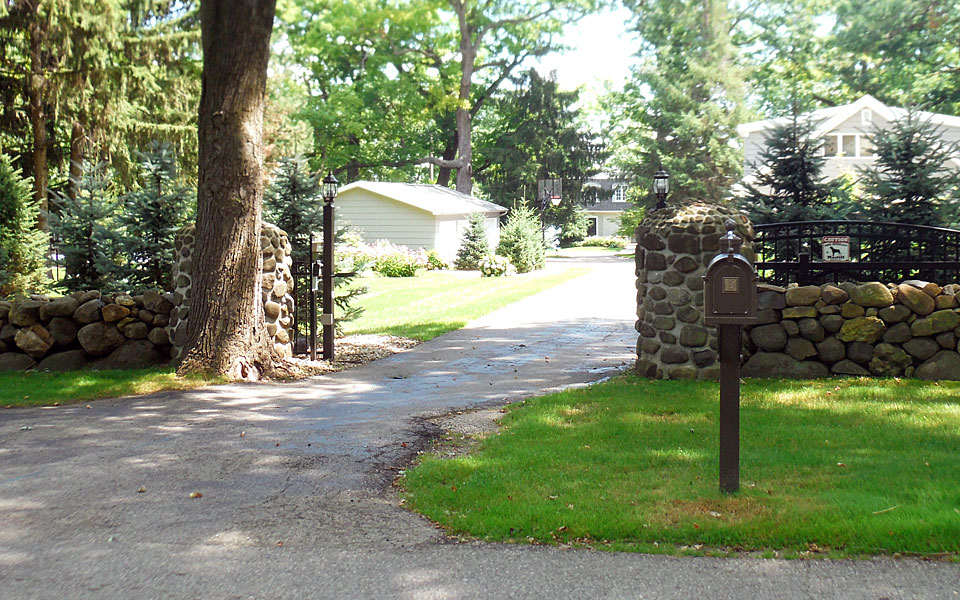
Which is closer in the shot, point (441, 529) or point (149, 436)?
point (441, 529)

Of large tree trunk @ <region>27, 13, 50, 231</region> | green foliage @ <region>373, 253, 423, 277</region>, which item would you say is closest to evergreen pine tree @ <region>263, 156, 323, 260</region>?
large tree trunk @ <region>27, 13, 50, 231</region>

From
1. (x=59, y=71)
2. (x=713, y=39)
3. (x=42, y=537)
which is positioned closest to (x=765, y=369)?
(x=42, y=537)

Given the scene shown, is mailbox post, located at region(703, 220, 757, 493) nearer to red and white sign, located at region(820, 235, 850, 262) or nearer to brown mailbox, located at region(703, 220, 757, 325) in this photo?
brown mailbox, located at region(703, 220, 757, 325)

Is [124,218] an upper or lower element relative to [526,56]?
lower

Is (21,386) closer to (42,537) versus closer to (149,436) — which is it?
(149,436)

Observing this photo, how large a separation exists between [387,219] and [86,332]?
26732 mm

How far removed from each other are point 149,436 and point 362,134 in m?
47.9

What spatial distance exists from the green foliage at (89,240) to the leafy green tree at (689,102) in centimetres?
3950

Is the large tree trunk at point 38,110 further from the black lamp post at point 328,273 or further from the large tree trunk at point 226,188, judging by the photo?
the large tree trunk at point 226,188

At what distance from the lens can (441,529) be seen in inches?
195

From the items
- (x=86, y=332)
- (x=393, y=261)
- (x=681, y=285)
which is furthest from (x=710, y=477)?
(x=393, y=261)

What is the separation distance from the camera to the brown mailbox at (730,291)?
16.9ft

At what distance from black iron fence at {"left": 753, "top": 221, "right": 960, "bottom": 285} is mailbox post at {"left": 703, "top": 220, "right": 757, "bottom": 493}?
617 centimetres

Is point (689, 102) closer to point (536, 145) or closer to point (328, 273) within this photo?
point (536, 145)
